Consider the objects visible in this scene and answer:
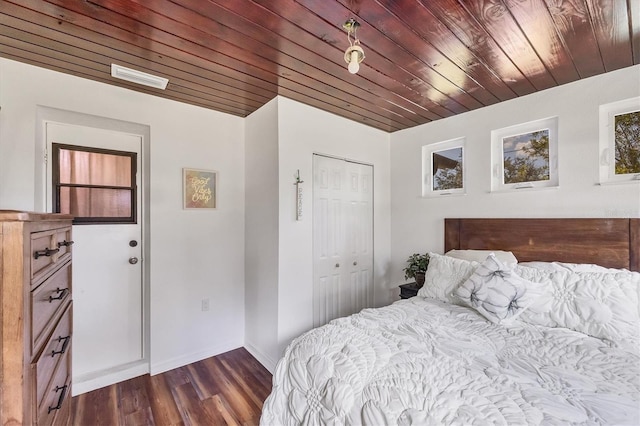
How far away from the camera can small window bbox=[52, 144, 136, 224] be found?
6.98ft

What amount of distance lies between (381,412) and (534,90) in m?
2.57

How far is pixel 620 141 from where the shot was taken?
196 centimetres

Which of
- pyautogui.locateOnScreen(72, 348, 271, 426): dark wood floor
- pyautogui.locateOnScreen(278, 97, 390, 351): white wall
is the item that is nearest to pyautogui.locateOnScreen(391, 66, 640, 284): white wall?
pyautogui.locateOnScreen(278, 97, 390, 351): white wall

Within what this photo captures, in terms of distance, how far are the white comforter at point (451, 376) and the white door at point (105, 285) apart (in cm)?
169

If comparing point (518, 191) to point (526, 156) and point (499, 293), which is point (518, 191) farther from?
point (499, 293)

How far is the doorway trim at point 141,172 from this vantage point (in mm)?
1983

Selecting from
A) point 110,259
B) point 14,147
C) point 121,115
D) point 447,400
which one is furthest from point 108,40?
point 447,400

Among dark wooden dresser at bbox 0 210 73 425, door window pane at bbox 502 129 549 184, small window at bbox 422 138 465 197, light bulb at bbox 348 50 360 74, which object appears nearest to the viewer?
dark wooden dresser at bbox 0 210 73 425

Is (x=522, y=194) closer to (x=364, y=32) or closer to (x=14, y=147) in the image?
(x=364, y=32)

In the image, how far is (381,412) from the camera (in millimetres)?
977

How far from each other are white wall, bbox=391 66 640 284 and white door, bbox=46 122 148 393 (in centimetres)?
264

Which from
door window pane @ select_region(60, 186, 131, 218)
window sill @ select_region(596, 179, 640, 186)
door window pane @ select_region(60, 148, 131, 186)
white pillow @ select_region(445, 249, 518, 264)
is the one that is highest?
door window pane @ select_region(60, 148, 131, 186)

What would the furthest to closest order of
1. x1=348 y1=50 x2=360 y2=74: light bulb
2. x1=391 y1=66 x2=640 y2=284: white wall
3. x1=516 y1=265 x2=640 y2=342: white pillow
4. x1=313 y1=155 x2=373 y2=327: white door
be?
1. x1=313 y1=155 x2=373 y2=327: white door
2. x1=391 y1=66 x2=640 y2=284: white wall
3. x1=516 y1=265 x2=640 y2=342: white pillow
4. x1=348 y1=50 x2=360 y2=74: light bulb

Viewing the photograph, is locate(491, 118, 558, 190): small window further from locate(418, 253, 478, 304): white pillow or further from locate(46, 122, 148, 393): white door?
locate(46, 122, 148, 393): white door
